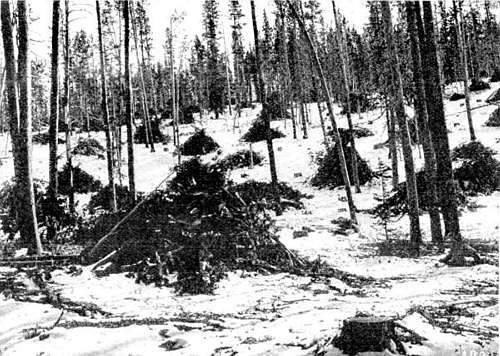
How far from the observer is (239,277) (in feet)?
28.7

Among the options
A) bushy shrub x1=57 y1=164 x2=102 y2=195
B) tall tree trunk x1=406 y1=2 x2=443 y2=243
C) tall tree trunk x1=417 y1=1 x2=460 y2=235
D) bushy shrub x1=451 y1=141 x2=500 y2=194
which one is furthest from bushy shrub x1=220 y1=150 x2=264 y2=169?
tall tree trunk x1=417 y1=1 x2=460 y2=235

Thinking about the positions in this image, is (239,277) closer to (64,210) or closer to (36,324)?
(36,324)

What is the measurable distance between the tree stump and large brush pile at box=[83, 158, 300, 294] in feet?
13.6

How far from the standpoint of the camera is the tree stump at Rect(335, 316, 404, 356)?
4.24 m

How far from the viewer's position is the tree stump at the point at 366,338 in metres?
4.24

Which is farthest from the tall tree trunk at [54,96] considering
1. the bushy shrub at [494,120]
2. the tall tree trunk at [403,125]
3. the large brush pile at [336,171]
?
the bushy shrub at [494,120]

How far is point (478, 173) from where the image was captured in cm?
1800

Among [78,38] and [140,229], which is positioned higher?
[78,38]

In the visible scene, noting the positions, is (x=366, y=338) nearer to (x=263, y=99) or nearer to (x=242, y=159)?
(x=263, y=99)

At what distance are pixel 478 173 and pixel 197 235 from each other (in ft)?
43.0

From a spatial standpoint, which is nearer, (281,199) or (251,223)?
(251,223)

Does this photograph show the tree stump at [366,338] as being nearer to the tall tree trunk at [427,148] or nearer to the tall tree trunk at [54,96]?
the tall tree trunk at [427,148]

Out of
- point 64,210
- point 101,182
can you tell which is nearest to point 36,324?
point 64,210

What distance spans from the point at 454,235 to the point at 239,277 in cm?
437
